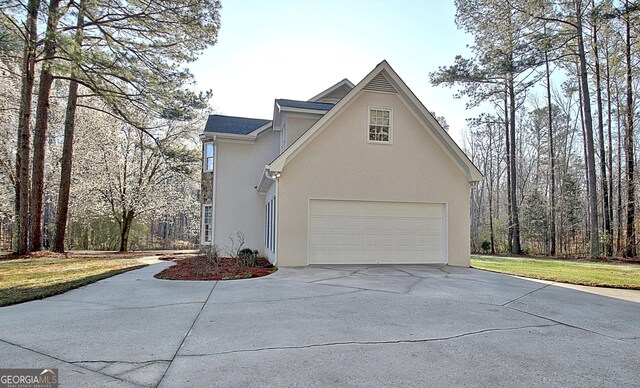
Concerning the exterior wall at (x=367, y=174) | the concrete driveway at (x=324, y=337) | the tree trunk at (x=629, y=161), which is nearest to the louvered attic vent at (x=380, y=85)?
the exterior wall at (x=367, y=174)

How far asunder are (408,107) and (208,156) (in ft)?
28.8

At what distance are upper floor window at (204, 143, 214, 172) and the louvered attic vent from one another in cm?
773

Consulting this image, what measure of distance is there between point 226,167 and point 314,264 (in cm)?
655

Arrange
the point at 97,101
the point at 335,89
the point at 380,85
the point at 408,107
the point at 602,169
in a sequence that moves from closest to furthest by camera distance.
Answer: the point at 380,85
the point at 408,107
the point at 335,89
the point at 602,169
the point at 97,101

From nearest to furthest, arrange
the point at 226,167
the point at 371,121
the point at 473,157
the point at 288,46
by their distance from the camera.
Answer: the point at 371,121 < the point at 288,46 < the point at 226,167 < the point at 473,157

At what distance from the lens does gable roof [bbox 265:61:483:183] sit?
35.5 feet

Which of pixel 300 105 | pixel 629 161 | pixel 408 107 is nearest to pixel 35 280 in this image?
pixel 300 105

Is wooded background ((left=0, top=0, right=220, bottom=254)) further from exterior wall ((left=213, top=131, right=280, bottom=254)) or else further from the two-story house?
the two-story house

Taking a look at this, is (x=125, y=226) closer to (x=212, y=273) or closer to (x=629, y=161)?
(x=212, y=273)

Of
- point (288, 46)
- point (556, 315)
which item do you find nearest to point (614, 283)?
point (556, 315)

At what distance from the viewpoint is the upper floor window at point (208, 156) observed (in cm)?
1561

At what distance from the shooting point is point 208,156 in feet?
51.6

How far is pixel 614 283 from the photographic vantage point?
8.80 metres

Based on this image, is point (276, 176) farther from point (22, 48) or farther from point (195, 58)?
point (22, 48)
